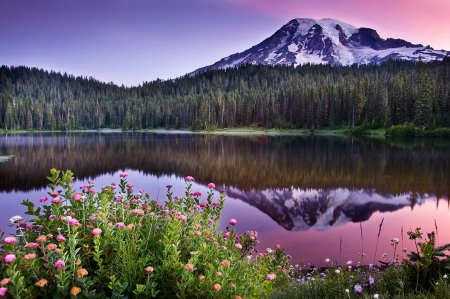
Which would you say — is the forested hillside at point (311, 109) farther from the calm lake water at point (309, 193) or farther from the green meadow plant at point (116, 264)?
the green meadow plant at point (116, 264)

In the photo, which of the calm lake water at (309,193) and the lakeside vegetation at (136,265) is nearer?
the lakeside vegetation at (136,265)

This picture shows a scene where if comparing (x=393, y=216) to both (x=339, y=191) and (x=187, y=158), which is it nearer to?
(x=339, y=191)

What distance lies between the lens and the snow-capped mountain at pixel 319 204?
16.6 m

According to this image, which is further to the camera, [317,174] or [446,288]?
[317,174]

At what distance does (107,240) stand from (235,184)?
2086 cm

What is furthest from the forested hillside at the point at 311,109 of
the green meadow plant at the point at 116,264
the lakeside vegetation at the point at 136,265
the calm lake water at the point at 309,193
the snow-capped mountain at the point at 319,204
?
the green meadow plant at the point at 116,264

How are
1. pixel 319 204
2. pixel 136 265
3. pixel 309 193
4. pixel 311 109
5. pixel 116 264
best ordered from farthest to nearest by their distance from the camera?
1. pixel 311 109
2. pixel 309 193
3. pixel 319 204
4. pixel 116 264
5. pixel 136 265

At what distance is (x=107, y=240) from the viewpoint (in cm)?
486

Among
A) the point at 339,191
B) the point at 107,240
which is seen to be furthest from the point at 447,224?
the point at 107,240

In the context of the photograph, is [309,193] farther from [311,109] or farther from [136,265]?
[311,109]

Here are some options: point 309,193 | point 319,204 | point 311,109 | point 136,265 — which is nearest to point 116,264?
point 136,265

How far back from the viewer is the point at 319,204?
19562 millimetres

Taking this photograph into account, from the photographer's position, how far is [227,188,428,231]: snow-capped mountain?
16625 mm

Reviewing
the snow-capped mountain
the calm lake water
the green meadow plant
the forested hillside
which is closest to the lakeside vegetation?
the green meadow plant
